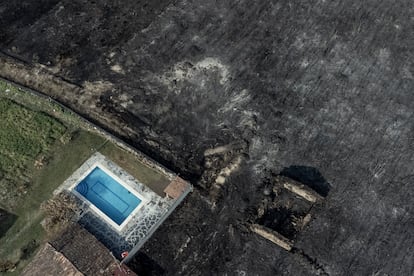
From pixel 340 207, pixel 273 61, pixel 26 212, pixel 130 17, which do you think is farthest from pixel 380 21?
pixel 26 212

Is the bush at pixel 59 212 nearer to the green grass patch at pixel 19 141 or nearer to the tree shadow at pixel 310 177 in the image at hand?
the green grass patch at pixel 19 141

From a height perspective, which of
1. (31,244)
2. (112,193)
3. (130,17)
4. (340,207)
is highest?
(130,17)

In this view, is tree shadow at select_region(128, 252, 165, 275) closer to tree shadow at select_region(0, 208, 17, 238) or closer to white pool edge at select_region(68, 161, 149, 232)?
white pool edge at select_region(68, 161, 149, 232)

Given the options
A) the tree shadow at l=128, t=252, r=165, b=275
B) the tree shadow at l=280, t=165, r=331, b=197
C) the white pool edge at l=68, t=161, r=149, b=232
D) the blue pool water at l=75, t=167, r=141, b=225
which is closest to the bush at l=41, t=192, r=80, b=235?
the white pool edge at l=68, t=161, r=149, b=232

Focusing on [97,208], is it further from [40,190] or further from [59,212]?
[40,190]

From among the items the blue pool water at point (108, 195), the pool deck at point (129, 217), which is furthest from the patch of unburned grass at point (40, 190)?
the blue pool water at point (108, 195)

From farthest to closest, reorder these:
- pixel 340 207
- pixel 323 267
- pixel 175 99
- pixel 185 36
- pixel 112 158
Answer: pixel 185 36, pixel 175 99, pixel 112 158, pixel 340 207, pixel 323 267

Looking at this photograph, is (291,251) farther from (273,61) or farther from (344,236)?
(273,61)
